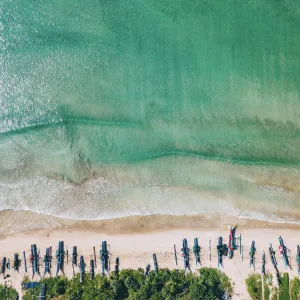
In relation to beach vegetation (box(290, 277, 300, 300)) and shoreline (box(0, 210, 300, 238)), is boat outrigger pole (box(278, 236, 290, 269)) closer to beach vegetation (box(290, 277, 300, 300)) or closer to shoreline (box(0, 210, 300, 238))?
beach vegetation (box(290, 277, 300, 300))

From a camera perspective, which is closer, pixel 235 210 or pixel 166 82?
pixel 235 210

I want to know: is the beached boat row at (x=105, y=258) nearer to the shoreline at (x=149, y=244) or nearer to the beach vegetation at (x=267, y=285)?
the shoreline at (x=149, y=244)

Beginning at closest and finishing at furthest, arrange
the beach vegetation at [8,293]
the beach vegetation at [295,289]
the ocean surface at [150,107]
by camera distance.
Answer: the beach vegetation at [295,289], the beach vegetation at [8,293], the ocean surface at [150,107]

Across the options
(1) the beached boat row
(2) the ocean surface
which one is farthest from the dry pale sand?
(2) the ocean surface

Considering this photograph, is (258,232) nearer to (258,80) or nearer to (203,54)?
(258,80)

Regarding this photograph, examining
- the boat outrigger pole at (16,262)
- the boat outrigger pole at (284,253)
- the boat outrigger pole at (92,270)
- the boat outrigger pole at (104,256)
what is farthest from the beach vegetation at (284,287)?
the boat outrigger pole at (16,262)

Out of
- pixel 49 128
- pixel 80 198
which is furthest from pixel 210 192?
pixel 49 128
